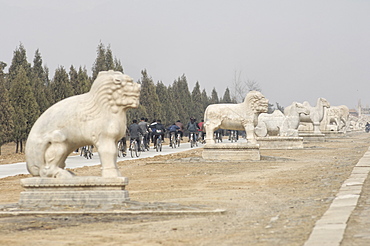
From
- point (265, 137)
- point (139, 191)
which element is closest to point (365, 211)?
point (139, 191)

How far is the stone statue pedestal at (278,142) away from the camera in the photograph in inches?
1366

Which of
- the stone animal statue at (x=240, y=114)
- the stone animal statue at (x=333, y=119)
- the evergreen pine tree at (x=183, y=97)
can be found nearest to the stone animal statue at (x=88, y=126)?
the stone animal statue at (x=240, y=114)

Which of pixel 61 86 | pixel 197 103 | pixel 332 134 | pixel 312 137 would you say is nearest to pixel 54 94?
pixel 61 86

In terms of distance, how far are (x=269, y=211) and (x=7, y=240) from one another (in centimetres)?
409

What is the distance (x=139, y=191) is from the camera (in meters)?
14.5

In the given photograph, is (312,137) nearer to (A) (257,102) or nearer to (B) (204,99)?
(A) (257,102)

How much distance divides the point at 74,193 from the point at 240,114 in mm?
12901

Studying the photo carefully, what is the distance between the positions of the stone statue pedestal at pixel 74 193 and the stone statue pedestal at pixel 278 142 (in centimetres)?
2449

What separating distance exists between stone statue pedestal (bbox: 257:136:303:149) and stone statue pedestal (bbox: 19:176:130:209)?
24.5 m

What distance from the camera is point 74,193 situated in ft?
34.9

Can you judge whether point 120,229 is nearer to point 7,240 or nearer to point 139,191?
point 7,240

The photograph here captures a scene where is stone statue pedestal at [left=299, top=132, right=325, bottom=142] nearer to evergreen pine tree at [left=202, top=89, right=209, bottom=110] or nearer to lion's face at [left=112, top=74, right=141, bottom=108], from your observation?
lion's face at [left=112, top=74, right=141, bottom=108]

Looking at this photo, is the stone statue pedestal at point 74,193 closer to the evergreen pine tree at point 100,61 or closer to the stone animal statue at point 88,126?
the stone animal statue at point 88,126

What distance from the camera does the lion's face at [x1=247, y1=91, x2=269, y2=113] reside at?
22703 mm
